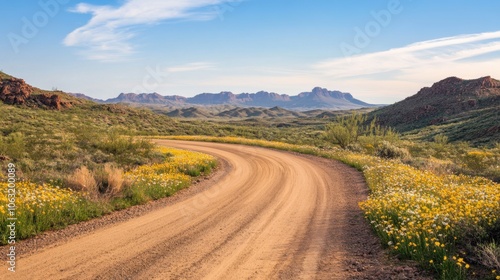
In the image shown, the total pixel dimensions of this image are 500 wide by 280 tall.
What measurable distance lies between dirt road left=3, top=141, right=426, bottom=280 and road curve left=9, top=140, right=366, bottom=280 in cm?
2

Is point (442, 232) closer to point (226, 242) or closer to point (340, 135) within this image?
point (226, 242)

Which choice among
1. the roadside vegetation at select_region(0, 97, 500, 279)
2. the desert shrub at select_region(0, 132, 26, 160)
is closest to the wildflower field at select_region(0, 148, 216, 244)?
the roadside vegetation at select_region(0, 97, 500, 279)

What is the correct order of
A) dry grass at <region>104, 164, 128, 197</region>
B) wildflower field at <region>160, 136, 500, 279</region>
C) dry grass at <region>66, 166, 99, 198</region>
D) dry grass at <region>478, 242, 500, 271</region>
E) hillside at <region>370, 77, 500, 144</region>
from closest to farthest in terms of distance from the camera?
dry grass at <region>478, 242, 500, 271</region>
wildflower field at <region>160, 136, 500, 279</region>
dry grass at <region>66, 166, 99, 198</region>
dry grass at <region>104, 164, 128, 197</region>
hillside at <region>370, 77, 500, 144</region>

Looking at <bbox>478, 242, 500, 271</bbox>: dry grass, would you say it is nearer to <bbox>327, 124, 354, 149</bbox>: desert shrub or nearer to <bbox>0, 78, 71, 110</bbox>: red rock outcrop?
<bbox>327, 124, 354, 149</bbox>: desert shrub

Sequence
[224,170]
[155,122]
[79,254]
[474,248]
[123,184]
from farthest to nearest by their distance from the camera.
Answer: [155,122], [224,170], [123,184], [79,254], [474,248]

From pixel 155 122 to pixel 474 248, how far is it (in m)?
67.8

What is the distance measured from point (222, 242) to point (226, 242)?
0.09 m

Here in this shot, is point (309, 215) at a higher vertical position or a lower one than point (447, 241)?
lower

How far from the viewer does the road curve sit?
227 inches

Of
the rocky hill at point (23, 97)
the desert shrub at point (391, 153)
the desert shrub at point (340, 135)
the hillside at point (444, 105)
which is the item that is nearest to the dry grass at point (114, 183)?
the desert shrub at point (391, 153)

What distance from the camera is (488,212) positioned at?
6.37m

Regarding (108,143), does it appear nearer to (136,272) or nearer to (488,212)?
(136,272)

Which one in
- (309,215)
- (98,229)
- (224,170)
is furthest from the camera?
(224,170)

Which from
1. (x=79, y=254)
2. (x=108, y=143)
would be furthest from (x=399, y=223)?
(x=108, y=143)
